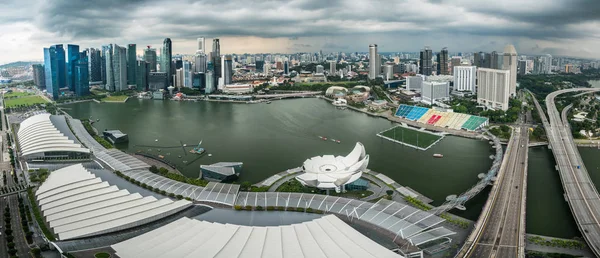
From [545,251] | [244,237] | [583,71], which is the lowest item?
[545,251]

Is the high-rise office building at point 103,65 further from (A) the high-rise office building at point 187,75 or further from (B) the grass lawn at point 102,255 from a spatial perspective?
(B) the grass lawn at point 102,255

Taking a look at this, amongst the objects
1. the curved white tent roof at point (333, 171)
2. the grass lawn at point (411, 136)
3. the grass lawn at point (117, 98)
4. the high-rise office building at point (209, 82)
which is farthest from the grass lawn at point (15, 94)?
the curved white tent roof at point (333, 171)

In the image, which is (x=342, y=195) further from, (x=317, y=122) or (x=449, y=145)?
(x=317, y=122)

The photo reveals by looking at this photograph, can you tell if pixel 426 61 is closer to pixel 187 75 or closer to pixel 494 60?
pixel 494 60

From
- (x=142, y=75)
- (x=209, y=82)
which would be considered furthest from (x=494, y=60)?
(x=142, y=75)

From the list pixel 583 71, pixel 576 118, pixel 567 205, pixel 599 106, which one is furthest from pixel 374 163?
pixel 583 71

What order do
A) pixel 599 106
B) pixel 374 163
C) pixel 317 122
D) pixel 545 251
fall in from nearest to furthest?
pixel 545 251
pixel 374 163
pixel 317 122
pixel 599 106
